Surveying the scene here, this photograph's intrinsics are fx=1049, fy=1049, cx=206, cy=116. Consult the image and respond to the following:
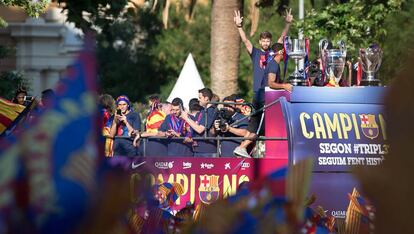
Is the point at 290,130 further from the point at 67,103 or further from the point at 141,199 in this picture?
the point at 67,103

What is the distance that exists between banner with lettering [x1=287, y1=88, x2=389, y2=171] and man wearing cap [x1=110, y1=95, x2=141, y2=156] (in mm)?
1864

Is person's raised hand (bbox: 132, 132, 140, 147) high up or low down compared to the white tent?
down

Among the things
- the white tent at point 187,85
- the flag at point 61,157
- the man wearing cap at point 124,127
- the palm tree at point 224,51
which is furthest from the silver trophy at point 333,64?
the flag at point 61,157

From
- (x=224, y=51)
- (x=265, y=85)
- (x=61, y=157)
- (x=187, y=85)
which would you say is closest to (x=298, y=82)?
(x=265, y=85)

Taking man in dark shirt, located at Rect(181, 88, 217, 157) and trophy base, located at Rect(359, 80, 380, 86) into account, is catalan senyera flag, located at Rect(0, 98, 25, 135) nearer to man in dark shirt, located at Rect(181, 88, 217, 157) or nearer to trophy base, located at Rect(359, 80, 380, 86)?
man in dark shirt, located at Rect(181, 88, 217, 157)

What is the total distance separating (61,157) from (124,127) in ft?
26.7

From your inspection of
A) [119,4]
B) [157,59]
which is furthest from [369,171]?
[157,59]

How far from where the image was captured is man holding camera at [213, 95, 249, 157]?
10828 millimetres

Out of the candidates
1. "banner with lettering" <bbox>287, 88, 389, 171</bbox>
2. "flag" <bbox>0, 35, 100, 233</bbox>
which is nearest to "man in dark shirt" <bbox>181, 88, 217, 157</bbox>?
"banner with lettering" <bbox>287, 88, 389, 171</bbox>

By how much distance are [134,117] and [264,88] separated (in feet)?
4.92

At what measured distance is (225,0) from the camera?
1669cm

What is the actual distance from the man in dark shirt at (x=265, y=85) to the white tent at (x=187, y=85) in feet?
22.1

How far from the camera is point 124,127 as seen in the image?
11094mm

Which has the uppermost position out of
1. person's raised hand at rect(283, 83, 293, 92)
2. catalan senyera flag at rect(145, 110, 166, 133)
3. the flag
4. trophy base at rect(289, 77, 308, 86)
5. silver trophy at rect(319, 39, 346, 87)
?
silver trophy at rect(319, 39, 346, 87)
